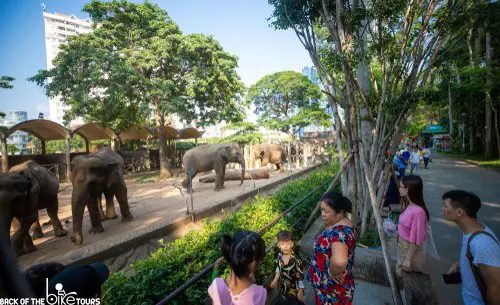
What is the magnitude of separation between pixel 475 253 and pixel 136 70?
15605 millimetres

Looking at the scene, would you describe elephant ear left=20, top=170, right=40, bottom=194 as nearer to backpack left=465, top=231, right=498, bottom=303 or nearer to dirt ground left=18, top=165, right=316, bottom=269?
dirt ground left=18, top=165, right=316, bottom=269

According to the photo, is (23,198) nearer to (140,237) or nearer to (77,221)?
(77,221)

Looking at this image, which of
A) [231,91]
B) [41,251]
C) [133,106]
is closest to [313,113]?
[231,91]

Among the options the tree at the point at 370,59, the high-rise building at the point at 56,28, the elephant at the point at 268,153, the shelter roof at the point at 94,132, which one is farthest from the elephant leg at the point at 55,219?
the high-rise building at the point at 56,28

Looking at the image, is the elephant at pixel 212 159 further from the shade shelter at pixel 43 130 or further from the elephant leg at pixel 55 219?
the shade shelter at pixel 43 130

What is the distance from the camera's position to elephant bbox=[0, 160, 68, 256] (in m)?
4.95

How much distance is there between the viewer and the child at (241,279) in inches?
85.7

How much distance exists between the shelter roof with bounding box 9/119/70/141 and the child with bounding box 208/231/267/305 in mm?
15564

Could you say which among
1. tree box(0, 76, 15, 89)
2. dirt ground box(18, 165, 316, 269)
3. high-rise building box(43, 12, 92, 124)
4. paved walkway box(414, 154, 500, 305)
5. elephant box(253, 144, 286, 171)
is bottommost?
paved walkway box(414, 154, 500, 305)

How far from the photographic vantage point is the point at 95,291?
5.21ft

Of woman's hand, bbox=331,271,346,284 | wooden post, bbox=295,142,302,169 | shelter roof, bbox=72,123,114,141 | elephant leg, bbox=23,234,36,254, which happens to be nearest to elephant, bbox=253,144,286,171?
wooden post, bbox=295,142,302,169

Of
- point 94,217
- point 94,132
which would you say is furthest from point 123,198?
point 94,132

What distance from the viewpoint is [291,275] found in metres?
3.21

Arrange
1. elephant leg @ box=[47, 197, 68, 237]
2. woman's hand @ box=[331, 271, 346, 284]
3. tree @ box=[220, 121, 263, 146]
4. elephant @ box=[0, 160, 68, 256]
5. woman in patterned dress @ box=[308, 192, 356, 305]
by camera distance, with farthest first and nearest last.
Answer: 1. tree @ box=[220, 121, 263, 146]
2. elephant leg @ box=[47, 197, 68, 237]
3. elephant @ box=[0, 160, 68, 256]
4. woman's hand @ box=[331, 271, 346, 284]
5. woman in patterned dress @ box=[308, 192, 356, 305]
